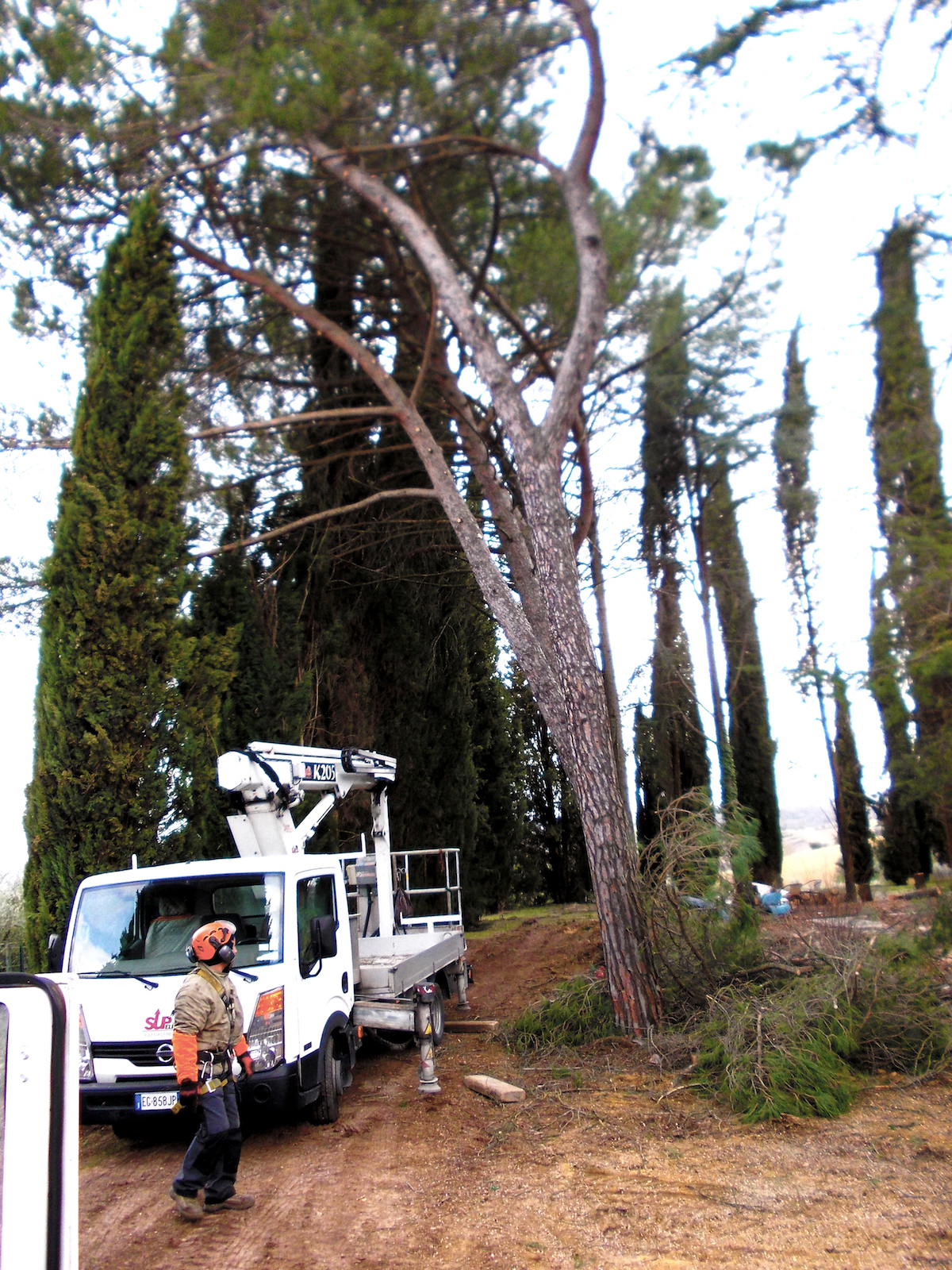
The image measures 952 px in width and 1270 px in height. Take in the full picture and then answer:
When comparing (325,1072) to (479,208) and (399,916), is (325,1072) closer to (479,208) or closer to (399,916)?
(399,916)

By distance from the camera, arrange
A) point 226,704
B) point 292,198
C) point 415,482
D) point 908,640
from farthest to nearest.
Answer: point 415,482 → point 226,704 → point 292,198 → point 908,640

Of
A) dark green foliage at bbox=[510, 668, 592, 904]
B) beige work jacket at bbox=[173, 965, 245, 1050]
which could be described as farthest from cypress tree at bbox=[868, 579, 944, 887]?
dark green foliage at bbox=[510, 668, 592, 904]

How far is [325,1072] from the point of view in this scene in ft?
22.8

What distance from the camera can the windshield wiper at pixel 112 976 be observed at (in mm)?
6320

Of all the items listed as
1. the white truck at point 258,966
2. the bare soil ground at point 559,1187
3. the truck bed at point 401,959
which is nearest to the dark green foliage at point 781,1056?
the bare soil ground at point 559,1187

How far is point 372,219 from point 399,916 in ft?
26.1

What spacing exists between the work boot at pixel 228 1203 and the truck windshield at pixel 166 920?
150 centimetres

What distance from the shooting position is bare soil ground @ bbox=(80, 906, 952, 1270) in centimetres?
464

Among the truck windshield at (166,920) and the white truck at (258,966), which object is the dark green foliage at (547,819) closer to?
the white truck at (258,966)

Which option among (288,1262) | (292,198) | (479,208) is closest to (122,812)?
(288,1262)

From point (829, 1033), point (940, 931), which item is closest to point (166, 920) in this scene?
point (829, 1033)

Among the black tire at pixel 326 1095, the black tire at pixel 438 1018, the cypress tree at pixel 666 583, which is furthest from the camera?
the cypress tree at pixel 666 583

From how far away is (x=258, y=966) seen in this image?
21.4 feet

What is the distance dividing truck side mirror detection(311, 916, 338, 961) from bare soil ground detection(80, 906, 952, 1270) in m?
1.19
